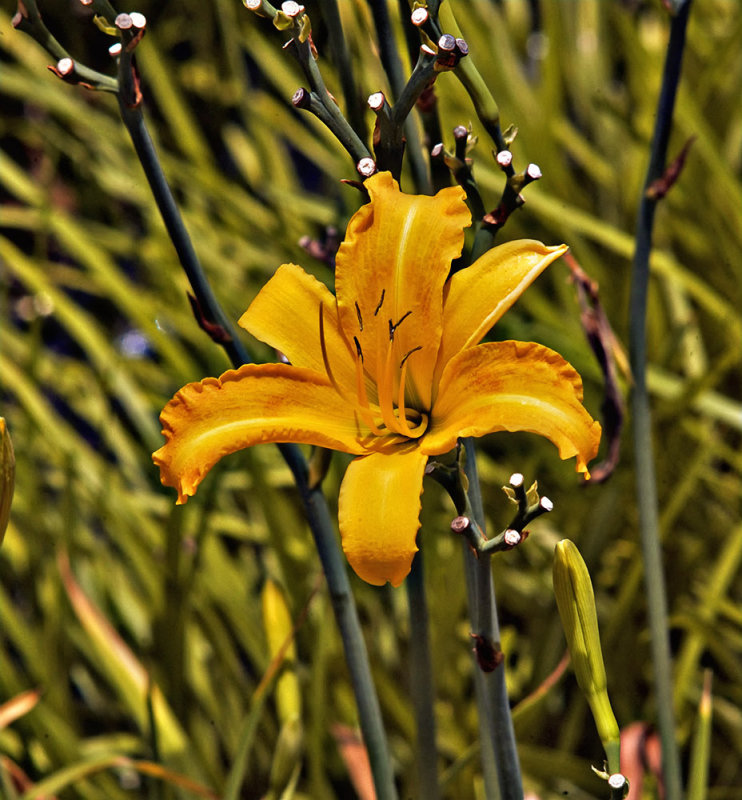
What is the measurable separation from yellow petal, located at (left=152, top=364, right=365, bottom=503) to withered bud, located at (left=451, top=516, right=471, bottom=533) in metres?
0.08

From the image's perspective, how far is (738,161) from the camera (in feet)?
6.20

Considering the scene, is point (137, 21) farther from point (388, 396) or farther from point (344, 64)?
point (388, 396)

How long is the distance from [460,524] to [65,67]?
15.0 inches

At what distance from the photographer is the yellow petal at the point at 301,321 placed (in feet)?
2.05

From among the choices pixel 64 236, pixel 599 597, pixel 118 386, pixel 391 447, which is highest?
pixel 64 236

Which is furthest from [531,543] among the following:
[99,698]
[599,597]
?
[99,698]

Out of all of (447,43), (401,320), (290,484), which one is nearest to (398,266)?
(401,320)

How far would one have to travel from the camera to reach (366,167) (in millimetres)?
578

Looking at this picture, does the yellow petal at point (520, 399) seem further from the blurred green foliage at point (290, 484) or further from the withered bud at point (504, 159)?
the blurred green foliage at point (290, 484)

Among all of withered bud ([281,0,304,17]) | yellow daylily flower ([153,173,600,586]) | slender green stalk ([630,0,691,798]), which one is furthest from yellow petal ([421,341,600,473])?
slender green stalk ([630,0,691,798])

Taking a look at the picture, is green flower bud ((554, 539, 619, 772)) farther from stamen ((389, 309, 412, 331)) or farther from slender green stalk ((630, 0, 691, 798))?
slender green stalk ((630, 0, 691, 798))

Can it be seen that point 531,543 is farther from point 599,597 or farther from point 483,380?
point 483,380

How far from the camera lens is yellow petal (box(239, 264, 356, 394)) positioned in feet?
2.05

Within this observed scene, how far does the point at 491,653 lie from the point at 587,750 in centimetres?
94
